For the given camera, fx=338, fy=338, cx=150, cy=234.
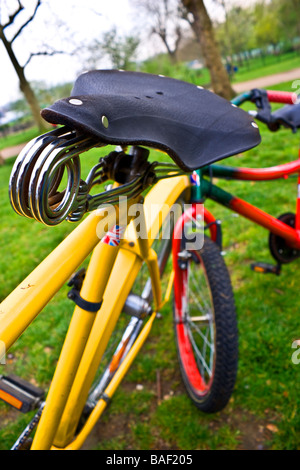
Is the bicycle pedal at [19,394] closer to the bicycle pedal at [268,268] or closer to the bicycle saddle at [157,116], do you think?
the bicycle saddle at [157,116]

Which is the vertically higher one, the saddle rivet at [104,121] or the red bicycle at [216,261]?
the saddle rivet at [104,121]

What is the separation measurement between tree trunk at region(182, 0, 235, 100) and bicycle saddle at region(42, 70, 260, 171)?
25.6 ft

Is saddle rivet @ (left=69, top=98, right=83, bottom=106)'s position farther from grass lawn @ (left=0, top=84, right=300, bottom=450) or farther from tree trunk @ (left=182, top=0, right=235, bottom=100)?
tree trunk @ (left=182, top=0, right=235, bottom=100)

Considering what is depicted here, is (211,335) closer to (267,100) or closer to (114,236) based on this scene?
(114,236)

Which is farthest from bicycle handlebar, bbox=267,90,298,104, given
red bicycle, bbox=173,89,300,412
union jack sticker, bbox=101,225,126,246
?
union jack sticker, bbox=101,225,126,246

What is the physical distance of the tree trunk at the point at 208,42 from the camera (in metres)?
7.43

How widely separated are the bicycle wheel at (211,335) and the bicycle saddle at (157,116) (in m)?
0.77

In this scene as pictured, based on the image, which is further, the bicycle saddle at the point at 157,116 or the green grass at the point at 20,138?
the green grass at the point at 20,138

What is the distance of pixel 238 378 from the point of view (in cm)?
196

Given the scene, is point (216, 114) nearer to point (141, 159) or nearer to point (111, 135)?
point (141, 159)

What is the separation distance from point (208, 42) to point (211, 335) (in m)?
7.94

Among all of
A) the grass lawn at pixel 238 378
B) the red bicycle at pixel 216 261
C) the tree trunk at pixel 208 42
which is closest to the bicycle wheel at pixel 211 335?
the red bicycle at pixel 216 261

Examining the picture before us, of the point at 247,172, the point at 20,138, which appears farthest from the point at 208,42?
the point at 20,138

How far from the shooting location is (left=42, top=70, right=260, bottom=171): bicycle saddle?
2.01 ft
